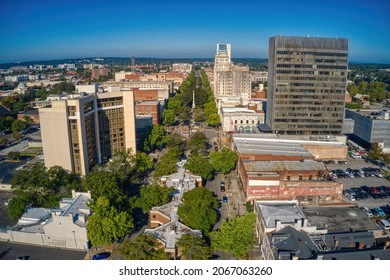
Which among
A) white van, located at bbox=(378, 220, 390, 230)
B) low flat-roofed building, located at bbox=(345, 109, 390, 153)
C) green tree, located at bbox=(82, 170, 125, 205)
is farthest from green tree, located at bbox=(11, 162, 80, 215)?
low flat-roofed building, located at bbox=(345, 109, 390, 153)

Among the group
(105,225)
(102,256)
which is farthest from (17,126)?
(102,256)

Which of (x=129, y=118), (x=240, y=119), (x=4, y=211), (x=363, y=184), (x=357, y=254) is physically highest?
(x=129, y=118)

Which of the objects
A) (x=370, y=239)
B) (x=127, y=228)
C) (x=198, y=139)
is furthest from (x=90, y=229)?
(x=198, y=139)

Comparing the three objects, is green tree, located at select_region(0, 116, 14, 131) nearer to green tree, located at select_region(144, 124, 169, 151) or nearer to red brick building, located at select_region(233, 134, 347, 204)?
green tree, located at select_region(144, 124, 169, 151)

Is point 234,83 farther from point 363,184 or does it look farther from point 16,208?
point 16,208

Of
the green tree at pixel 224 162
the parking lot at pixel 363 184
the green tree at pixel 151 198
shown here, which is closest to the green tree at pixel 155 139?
the green tree at pixel 224 162

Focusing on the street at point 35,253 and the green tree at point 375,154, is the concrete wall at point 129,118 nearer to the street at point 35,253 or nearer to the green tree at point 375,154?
the street at point 35,253

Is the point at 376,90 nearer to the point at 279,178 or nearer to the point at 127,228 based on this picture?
the point at 279,178
